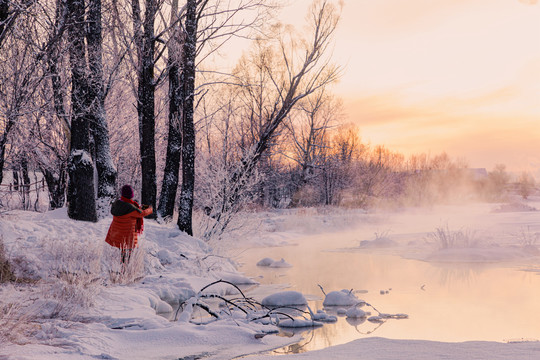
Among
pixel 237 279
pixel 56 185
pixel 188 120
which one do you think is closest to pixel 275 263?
pixel 237 279

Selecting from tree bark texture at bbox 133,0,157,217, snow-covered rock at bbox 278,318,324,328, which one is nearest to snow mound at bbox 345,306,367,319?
snow-covered rock at bbox 278,318,324,328

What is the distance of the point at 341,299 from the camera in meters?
8.66

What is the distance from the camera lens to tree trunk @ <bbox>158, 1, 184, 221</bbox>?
1328 cm

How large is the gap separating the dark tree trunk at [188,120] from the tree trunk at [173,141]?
1.02ft

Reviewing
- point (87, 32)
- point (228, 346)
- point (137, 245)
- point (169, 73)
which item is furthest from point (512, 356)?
point (169, 73)

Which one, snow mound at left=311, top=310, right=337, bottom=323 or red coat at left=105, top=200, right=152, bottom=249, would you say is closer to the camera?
snow mound at left=311, top=310, right=337, bottom=323

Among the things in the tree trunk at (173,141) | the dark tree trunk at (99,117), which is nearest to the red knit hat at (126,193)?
the dark tree trunk at (99,117)

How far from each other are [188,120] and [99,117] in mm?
2317

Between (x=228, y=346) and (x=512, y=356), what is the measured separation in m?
3.02

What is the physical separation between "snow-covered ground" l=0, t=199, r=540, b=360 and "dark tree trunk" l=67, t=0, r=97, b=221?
1.28 ft

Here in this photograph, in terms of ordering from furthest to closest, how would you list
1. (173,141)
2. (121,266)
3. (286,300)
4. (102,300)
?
(173,141), (121,266), (286,300), (102,300)

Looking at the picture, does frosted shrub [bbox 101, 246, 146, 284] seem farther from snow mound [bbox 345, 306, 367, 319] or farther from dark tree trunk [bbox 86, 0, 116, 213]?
snow mound [bbox 345, 306, 367, 319]

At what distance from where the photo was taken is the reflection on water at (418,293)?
689cm

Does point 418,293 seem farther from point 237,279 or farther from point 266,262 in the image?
point 266,262
